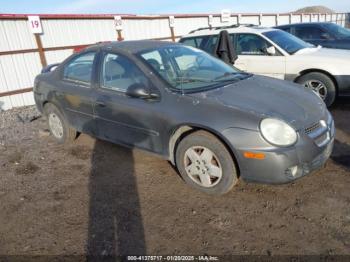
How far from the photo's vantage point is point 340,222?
2.96 m

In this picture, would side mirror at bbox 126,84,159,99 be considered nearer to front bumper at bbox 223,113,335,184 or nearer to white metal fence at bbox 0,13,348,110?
front bumper at bbox 223,113,335,184

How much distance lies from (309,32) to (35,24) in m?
8.35

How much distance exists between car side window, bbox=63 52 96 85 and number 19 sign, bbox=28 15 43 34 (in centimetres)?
589

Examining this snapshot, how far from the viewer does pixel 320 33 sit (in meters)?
10.1

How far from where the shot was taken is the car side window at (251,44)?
684 centimetres

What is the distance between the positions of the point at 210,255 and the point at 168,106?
1620 mm

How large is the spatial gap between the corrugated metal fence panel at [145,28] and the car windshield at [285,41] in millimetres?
7733

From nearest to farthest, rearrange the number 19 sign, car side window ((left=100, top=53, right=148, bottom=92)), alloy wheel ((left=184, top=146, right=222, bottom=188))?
alloy wheel ((left=184, top=146, right=222, bottom=188))
car side window ((left=100, top=53, right=148, bottom=92))
the number 19 sign

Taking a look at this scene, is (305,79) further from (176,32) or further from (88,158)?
(176,32)

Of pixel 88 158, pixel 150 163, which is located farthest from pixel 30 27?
pixel 150 163

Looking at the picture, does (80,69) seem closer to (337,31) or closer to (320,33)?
(320,33)

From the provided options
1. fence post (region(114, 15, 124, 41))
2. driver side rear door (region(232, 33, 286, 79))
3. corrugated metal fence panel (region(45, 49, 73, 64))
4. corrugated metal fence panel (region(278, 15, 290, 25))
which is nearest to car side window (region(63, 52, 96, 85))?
driver side rear door (region(232, 33, 286, 79))

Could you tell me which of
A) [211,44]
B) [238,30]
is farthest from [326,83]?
[211,44]

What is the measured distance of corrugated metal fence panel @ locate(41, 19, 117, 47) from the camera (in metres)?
10.6
